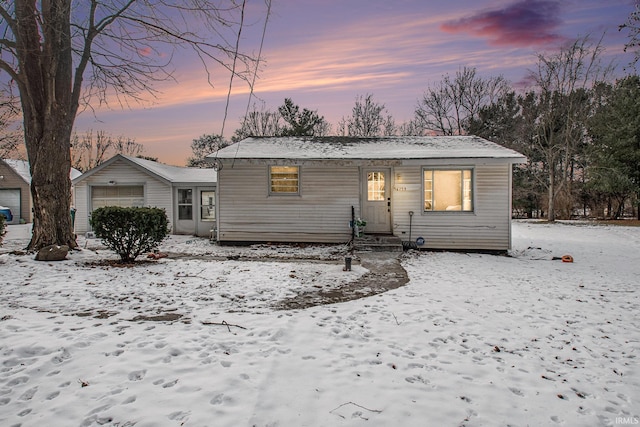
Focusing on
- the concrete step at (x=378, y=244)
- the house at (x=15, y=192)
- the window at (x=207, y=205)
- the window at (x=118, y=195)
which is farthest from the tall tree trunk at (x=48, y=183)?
the house at (x=15, y=192)

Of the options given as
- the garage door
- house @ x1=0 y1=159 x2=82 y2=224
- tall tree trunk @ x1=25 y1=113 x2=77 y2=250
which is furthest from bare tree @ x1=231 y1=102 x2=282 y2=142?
tall tree trunk @ x1=25 y1=113 x2=77 y2=250

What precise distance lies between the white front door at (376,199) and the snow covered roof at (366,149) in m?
0.75

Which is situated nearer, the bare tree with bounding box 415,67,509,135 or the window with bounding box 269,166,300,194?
the window with bounding box 269,166,300,194

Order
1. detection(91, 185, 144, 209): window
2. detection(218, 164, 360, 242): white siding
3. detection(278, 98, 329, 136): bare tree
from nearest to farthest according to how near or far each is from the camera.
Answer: detection(218, 164, 360, 242): white siding, detection(91, 185, 144, 209): window, detection(278, 98, 329, 136): bare tree

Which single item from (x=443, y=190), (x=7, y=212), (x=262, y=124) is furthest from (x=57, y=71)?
(x=262, y=124)

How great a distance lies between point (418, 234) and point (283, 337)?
841 cm

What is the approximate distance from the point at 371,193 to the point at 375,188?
0.23 metres

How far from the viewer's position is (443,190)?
1120 centimetres

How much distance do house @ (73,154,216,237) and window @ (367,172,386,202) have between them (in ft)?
24.6

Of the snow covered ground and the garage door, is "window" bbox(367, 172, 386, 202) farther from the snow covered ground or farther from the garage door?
the garage door

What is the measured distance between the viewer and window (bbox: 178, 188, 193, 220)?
1562cm

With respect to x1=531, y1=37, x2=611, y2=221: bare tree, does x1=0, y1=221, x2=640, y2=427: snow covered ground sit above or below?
below

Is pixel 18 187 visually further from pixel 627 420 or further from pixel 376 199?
pixel 627 420

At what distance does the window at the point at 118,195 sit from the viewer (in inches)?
615
